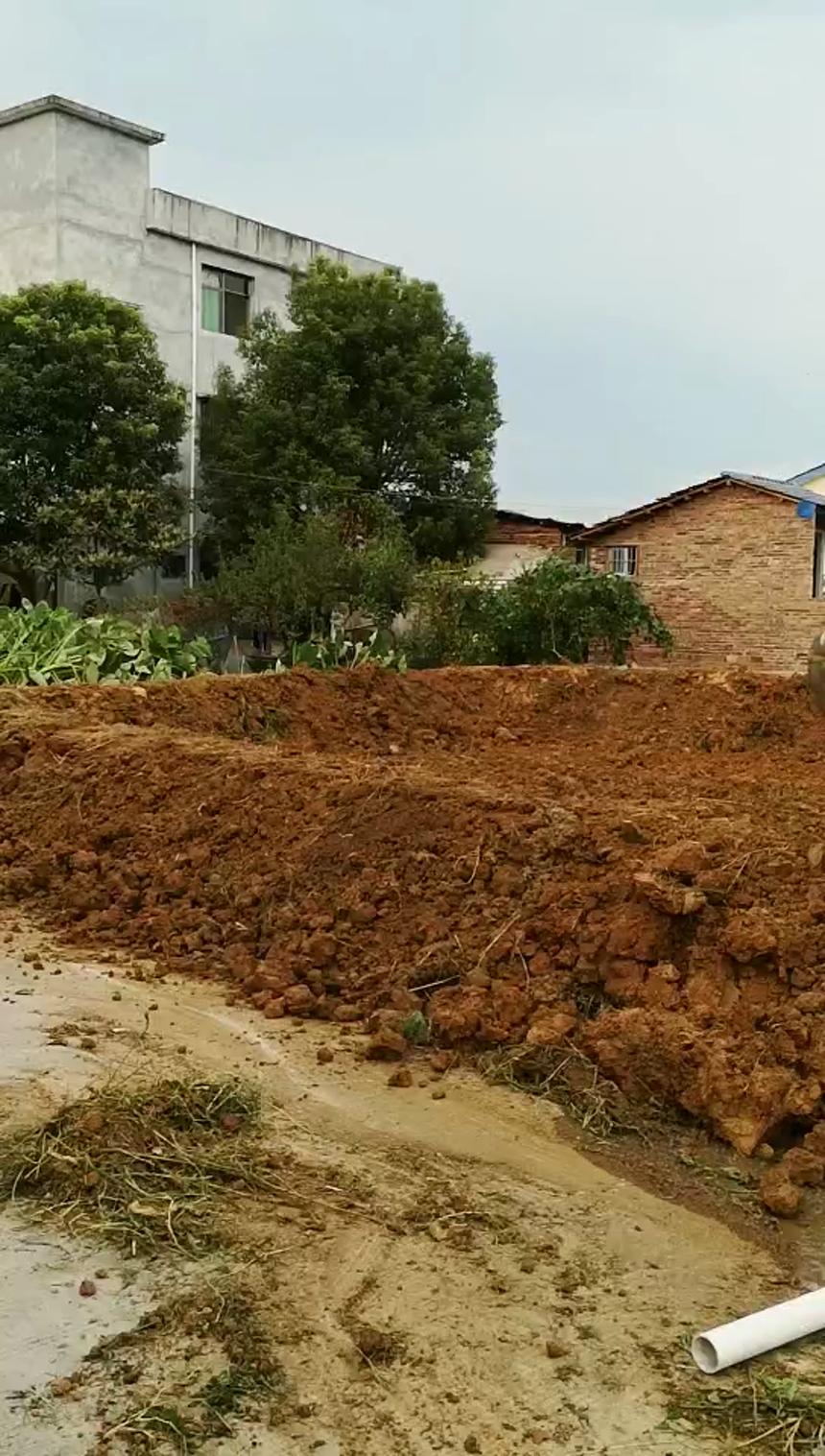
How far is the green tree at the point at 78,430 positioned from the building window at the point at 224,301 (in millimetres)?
4227

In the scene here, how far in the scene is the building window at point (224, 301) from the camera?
Answer: 86.7 ft

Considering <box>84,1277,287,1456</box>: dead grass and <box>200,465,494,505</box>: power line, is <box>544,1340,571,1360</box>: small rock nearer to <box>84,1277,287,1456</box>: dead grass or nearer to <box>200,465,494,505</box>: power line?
<box>84,1277,287,1456</box>: dead grass

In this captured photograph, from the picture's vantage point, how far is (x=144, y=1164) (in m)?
4.12

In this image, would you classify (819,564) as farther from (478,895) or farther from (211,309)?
(478,895)

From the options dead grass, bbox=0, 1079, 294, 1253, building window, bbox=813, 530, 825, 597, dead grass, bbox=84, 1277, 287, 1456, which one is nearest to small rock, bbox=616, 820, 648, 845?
dead grass, bbox=0, 1079, 294, 1253

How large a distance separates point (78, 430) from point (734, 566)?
37.7 ft

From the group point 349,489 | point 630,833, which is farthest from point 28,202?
point 630,833

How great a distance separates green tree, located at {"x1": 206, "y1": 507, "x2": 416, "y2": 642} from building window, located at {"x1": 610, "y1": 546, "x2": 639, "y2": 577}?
5.38 m

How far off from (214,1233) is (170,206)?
80.9 ft

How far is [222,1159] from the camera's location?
4188 millimetres

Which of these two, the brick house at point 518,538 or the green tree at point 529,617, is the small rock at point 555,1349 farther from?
the brick house at point 518,538

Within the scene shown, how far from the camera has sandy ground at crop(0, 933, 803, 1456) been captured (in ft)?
9.62

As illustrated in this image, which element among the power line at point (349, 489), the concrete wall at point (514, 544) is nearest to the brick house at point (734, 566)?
the concrete wall at point (514, 544)

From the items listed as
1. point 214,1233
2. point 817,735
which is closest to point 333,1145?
point 214,1233
